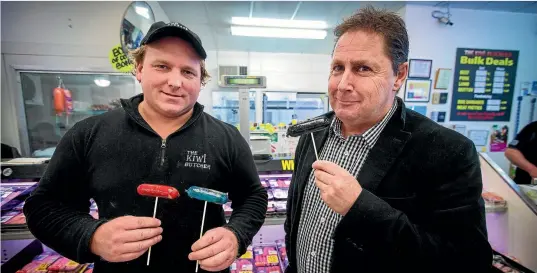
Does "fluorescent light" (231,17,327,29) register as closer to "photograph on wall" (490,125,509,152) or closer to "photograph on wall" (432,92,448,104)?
"photograph on wall" (432,92,448,104)

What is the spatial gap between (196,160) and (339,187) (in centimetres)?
61

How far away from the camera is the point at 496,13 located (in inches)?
175

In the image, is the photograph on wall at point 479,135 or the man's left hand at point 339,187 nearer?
the man's left hand at point 339,187

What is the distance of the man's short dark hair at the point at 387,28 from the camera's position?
0.98m

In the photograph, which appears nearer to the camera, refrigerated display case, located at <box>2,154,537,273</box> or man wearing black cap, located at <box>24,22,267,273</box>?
man wearing black cap, located at <box>24,22,267,273</box>

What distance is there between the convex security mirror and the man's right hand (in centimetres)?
268

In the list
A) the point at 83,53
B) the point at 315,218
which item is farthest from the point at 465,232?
the point at 83,53

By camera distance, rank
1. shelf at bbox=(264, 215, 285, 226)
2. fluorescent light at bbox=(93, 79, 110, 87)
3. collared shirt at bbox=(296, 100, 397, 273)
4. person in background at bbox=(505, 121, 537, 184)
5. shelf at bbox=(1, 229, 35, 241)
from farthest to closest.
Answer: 1. fluorescent light at bbox=(93, 79, 110, 87)
2. person in background at bbox=(505, 121, 537, 184)
3. shelf at bbox=(264, 215, 285, 226)
4. shelf at bbox=(1, 229, 35, 241)
5. collared shirt at bbox=(296, 100, 397, 273)

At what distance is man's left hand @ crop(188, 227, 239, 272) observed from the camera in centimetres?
87

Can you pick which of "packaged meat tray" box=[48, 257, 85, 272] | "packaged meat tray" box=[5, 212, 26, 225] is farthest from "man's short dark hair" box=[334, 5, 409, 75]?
"packaged meat tray" box=[48, 257, 85, 272]

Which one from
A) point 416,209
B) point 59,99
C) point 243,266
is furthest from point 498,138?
point 59,99

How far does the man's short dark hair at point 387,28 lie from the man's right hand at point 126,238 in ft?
3.60

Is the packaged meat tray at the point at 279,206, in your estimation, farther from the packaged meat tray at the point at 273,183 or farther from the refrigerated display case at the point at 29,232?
the packaged meat tray at the point at 273,183

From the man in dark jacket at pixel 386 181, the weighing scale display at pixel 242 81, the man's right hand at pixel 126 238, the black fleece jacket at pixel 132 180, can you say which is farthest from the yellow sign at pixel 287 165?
the man's right hand at pixel 126 238
